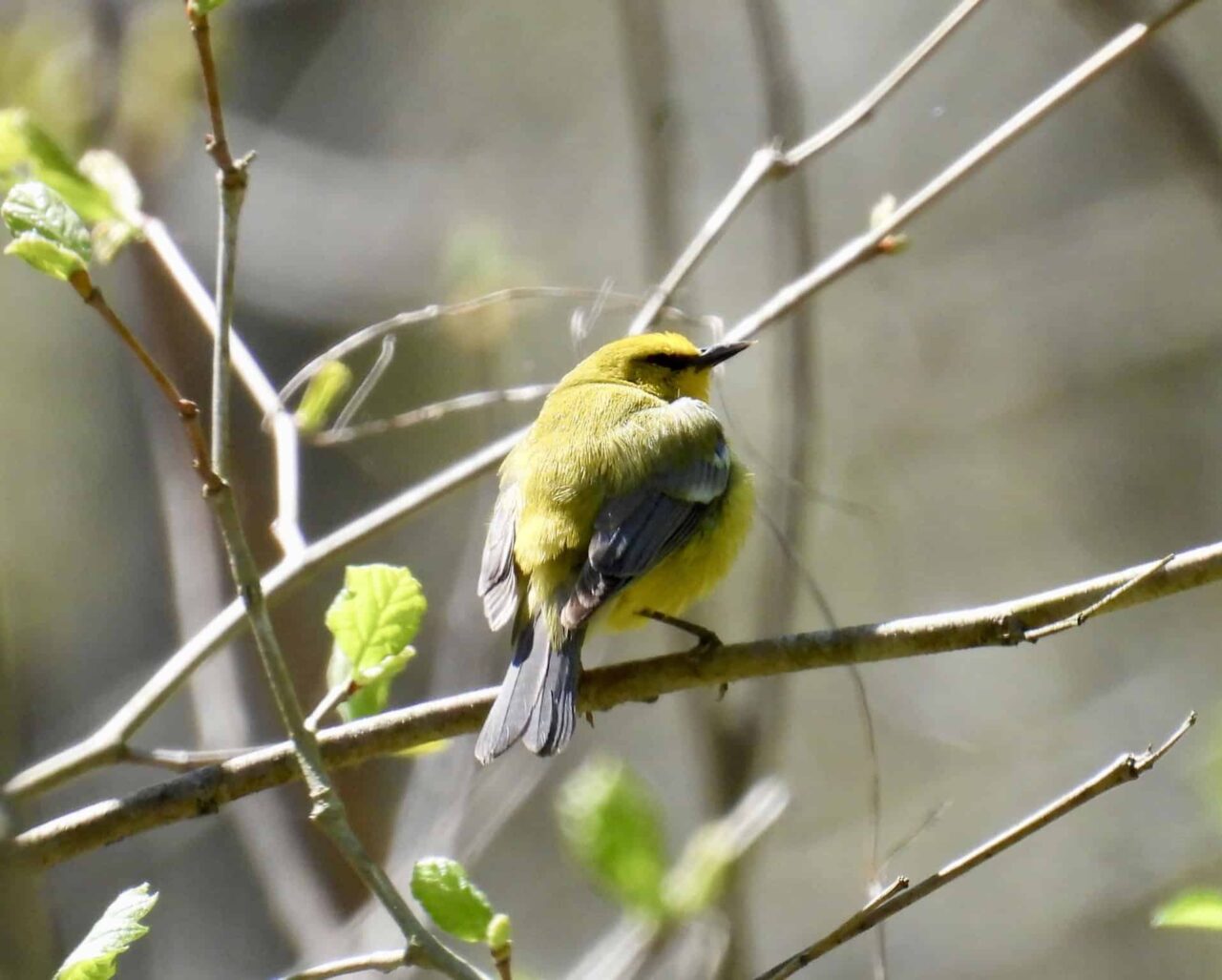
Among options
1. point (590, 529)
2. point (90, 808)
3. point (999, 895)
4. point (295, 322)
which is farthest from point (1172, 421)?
point (90, 808)

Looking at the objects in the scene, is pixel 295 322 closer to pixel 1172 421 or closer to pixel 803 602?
pixel 803 602

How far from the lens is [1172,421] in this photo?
27.2 ft

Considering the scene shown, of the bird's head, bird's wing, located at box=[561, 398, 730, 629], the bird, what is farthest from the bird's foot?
the bird's head

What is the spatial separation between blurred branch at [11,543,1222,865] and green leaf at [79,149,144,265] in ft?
3.17

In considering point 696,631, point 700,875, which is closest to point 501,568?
point 696,631

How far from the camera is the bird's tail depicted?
8.34 ft

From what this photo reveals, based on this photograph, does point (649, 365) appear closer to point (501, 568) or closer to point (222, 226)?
point (501, 568)

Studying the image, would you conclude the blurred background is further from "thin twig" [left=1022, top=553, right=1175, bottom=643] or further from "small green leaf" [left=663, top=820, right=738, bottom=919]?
"thin twig" [left=1022, top=553, right=1175, bottom=643]

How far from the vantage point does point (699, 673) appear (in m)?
2.49

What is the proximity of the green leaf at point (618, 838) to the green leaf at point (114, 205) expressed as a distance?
145 cm

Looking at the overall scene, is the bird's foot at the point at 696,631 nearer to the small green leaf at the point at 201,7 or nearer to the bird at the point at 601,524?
the bird at the point at 601,524

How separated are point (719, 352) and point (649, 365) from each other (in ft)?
1.30

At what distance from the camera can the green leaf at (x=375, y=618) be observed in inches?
83.7

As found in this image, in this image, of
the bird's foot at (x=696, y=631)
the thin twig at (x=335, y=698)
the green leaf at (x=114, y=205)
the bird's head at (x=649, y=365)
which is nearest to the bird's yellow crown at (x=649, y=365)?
the bird's head at (x=649, y=365)
